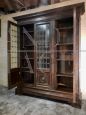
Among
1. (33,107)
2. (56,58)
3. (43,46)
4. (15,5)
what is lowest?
(33,107)

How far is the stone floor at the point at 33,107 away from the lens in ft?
7.69

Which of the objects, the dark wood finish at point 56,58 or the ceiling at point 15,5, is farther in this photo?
the ceiling at point 15,5

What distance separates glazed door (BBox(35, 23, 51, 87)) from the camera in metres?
3.04

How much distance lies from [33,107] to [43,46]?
1.38 meters

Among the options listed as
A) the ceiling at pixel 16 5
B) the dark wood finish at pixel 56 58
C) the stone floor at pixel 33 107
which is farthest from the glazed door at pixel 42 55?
the ceiling at pixel 16 5

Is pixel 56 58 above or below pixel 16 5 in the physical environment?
below

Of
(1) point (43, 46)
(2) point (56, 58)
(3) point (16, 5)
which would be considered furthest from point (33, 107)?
(3) point (16, 5)

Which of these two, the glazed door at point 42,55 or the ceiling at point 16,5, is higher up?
the ceiling at point 16,5

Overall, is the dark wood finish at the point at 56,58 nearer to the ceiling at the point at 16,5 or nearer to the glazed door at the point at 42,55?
the glazed door at the point at 42,55

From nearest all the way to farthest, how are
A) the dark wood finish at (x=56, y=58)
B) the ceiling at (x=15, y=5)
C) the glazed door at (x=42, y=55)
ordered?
the dark wood finish at (x=56, y=58), the glazed door at (x=42, y=55), the ceiling at (x=15, y=5)

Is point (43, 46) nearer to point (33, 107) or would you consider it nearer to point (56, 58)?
point (56, 58)

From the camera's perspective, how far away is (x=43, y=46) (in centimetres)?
314

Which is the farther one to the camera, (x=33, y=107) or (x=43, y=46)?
(x=43, y=46)

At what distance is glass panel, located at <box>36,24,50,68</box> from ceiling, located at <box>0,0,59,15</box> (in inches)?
26.0
